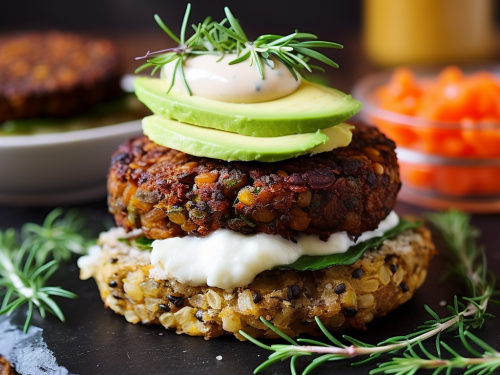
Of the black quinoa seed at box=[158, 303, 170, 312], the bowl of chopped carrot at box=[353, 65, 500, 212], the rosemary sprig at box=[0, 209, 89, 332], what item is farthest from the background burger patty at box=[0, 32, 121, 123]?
the black quinoa seed at box=[158, 303, 170, 312]

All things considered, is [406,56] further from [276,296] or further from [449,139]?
[276,296]

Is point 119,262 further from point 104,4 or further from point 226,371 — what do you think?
point 104,4

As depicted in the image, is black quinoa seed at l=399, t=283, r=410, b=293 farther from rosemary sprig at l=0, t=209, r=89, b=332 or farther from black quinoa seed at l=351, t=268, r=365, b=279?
rosemary sprig at l=0, t=209, r=89, b=332

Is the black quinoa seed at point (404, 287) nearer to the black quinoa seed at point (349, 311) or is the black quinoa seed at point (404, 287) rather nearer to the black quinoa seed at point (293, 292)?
the black quinoa seed at point (349, 311)

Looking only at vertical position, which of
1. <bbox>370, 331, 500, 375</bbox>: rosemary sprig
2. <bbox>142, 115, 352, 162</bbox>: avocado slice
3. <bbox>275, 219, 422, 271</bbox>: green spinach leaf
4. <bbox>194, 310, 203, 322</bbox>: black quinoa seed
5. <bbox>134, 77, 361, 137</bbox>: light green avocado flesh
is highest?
<bbox>134, 77, 361, 137</bbox>: light green avocado flesh

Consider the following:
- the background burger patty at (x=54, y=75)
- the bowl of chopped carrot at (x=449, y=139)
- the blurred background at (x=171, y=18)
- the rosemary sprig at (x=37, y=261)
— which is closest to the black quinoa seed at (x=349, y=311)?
the rosemary sprig at (x=37, y=261)

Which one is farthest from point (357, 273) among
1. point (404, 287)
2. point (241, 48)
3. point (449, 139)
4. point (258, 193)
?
point (449, 139)
